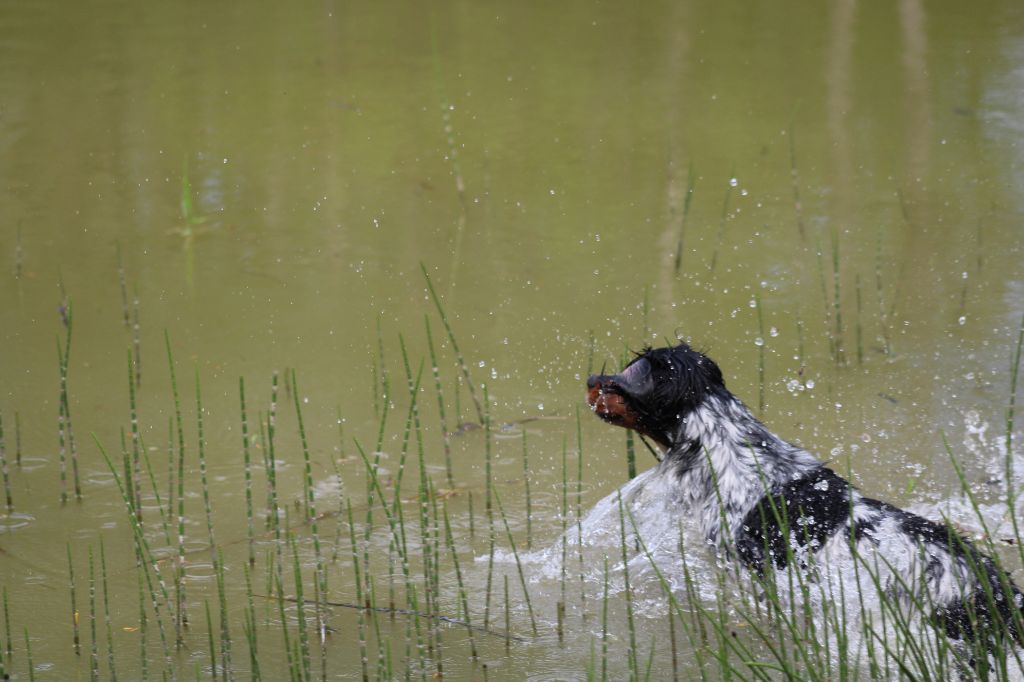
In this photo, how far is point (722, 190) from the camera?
9070mm

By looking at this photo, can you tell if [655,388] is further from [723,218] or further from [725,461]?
[723,218]

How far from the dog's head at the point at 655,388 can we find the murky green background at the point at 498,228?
2.63 ft

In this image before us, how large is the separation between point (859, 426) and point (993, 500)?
79 cm

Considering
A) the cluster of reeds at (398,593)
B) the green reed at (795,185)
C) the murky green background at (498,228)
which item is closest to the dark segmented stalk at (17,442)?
the murky green background at (498,228)

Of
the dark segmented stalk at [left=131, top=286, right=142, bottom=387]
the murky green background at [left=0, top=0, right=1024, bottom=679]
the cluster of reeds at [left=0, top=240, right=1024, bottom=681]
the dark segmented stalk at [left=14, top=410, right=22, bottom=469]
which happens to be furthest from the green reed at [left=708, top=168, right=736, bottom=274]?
the dark segmented stalk at [left=14, top=410, right=22, bottom=469]

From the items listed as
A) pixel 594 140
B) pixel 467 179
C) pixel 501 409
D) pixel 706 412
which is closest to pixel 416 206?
pixel 467 179

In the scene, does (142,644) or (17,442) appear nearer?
(142,644)

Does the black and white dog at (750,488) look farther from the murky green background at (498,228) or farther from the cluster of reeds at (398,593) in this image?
the murky green background at (498,228)

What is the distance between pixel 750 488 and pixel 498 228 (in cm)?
427

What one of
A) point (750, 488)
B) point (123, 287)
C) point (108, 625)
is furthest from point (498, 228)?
point (108, 625)

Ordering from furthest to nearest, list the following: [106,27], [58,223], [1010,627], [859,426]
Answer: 1. [106,27]
2. [58,223]
3. [859,426]
4. [1010,627]

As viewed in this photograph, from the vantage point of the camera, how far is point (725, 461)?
16.0 ft

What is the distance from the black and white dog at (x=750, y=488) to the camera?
4250 millimetres

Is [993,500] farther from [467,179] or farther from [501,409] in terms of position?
[467,179]
